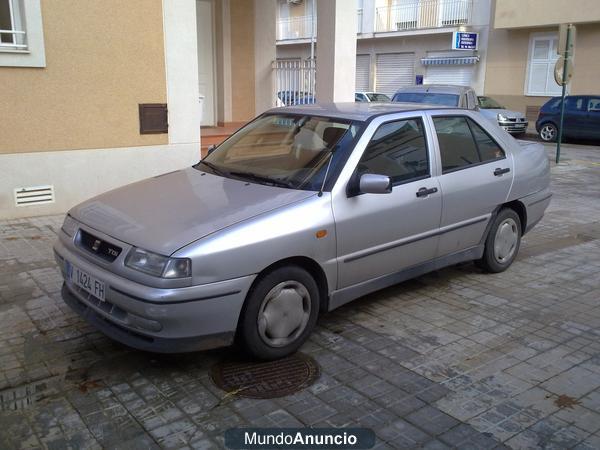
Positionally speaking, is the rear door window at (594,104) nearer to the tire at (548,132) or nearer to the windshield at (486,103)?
the tire at (548,132)

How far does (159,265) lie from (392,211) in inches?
74.5

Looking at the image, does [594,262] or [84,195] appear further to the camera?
[84,195]

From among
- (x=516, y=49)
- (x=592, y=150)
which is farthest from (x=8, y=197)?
(x=516, y=49)

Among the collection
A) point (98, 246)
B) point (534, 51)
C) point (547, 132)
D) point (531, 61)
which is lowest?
point (547, 132)

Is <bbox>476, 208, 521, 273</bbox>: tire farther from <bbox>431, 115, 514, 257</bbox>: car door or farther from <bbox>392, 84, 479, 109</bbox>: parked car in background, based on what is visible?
<bbox>392, 84, 479, 109</bbox>: parked car in background

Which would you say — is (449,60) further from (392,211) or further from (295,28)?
(392,211)

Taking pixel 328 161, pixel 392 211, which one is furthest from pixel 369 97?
pixel 328 161

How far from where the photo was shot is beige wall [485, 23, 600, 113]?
23.7 metres

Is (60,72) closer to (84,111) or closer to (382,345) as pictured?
(84,111)

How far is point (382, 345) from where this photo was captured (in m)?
4.35

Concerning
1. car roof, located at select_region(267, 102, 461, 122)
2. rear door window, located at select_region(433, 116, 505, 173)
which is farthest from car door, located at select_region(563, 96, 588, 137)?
car roof, located at select_region(267, 102, 461, 122)

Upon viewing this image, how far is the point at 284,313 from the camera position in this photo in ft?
12.9

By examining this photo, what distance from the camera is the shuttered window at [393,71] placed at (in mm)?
31062

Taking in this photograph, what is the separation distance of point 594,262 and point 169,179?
4647 millimetres
